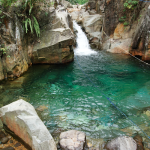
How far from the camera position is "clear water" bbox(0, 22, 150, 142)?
3652 mm

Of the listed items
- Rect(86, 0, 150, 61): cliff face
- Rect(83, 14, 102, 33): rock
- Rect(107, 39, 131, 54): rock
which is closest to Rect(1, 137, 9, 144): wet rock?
Rect(86, 0, 150, 61): cliff face

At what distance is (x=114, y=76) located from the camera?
696 cm

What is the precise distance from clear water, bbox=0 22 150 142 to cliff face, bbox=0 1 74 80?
1.71 ft

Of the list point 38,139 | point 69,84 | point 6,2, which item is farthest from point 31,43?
point 38,139

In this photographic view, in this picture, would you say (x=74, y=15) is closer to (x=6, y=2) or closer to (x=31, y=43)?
(x=31, y=43)

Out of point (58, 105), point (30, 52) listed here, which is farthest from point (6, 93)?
point (30, 52)

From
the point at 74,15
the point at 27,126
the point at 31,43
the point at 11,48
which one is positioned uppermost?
the point at 74,15

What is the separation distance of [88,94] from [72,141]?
259 cm

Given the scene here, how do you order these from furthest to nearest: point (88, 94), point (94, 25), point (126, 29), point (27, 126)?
point (94, 25), point (126, 29), point (88, 94), point (27, 126)

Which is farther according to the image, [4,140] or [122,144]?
[4,140]

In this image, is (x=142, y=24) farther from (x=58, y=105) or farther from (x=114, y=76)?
(x=58, y=105)

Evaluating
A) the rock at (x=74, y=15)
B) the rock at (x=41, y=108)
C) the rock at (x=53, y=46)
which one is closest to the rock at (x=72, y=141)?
the rock at (x=41, y=108)

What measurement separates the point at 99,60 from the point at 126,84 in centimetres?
383

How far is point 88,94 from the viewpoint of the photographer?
5.25 m
